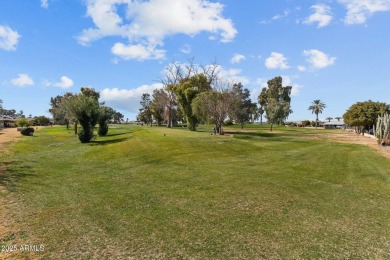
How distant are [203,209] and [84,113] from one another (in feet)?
102

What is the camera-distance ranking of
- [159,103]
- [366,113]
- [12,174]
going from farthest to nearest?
[159,103]
[366,113]
[12,174]

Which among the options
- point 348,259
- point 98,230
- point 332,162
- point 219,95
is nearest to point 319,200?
point 348,259

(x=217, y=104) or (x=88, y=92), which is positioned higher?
(x=88, y=92)

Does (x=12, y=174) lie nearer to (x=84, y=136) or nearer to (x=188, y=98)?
(x=84, y=136)

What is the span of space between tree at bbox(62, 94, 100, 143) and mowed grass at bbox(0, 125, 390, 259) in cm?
1761

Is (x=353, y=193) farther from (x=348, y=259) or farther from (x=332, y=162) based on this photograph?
(x=332, y=162)

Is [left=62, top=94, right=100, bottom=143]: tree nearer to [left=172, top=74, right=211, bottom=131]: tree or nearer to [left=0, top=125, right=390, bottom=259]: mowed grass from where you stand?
[left=0, top=125, right=390, bottom=259]: mowed grass

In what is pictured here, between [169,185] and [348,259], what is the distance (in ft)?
28.9

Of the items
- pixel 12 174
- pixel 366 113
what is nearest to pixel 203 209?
pixel 12 174

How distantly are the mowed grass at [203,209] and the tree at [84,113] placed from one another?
17.6m

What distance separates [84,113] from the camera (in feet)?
123

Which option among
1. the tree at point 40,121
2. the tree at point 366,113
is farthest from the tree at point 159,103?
the tree at point 40,121

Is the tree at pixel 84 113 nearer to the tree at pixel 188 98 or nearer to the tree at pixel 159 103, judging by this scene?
the tree at pixel 188 98

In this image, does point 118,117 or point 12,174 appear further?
point 118,117
